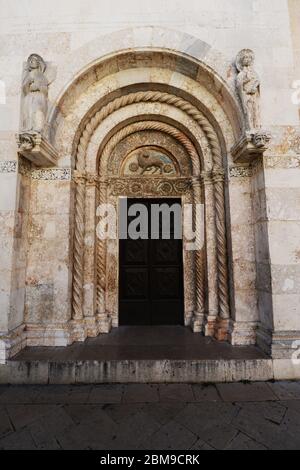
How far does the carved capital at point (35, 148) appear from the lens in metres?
3.05

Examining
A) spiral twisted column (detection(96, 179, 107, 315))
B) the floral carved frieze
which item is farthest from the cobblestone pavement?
the floral carved frieze

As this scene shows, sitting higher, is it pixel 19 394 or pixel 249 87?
pixel 249 87

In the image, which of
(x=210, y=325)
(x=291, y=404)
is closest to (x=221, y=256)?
(x=210, y=325)

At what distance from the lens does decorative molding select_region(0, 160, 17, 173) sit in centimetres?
323

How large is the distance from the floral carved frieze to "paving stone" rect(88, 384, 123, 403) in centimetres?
281

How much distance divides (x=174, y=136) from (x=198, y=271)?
2284mm

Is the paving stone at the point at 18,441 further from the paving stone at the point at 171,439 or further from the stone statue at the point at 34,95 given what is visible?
the stone statue at the point at 34,95

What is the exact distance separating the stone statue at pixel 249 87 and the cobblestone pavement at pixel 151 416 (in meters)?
3.09

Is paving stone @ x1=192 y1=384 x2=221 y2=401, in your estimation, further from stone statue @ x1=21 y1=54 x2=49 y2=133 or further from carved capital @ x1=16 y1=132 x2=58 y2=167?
stone statue @ x1=21 y1=54 x2=49 y2=133

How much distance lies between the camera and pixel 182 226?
4227mm

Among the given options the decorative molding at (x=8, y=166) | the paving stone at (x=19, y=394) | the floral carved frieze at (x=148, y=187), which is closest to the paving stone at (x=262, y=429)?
the paving stone at (x=19, y=394)

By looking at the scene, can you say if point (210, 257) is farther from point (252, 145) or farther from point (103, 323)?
point (103, 323)

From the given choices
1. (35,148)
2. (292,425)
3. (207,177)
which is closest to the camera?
(292,425)

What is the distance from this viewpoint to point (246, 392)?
2639 mm
